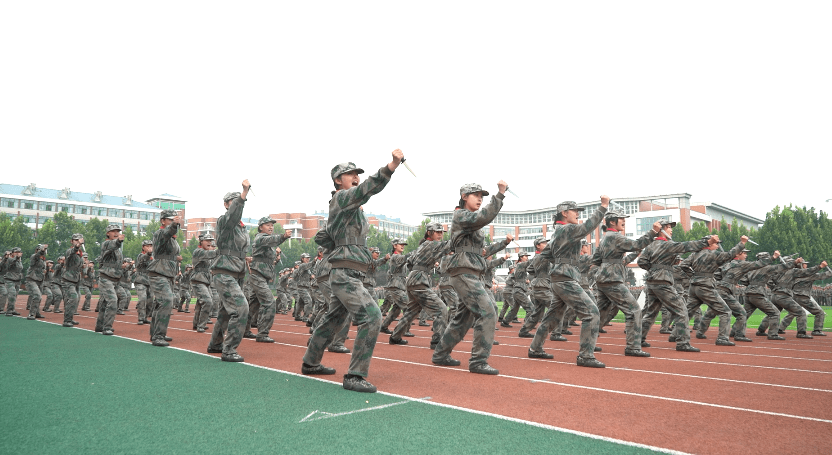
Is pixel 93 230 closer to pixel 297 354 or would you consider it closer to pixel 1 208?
pixel 1 208

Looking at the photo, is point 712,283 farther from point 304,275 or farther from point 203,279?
point 304,275

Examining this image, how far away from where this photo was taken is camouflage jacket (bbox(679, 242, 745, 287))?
12.3 meters

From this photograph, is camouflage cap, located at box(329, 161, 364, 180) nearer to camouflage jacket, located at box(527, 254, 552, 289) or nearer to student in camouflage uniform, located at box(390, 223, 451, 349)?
student in camouflage uniform, located at box(390, 223, 451, 349)

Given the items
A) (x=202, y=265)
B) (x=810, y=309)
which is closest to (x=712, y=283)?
(x=810, y=309)

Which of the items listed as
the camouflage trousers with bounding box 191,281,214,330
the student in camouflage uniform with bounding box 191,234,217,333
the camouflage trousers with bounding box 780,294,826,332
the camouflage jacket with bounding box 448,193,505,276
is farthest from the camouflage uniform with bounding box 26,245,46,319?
the camouflage trousers with bounding box 780,294,826,332

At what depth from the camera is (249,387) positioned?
5715 millimetres

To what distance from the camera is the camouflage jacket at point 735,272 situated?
46.6ft

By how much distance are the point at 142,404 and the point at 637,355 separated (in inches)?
329

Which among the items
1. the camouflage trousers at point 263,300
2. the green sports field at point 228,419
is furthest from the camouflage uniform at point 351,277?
the camouflage trousers at point 263,300

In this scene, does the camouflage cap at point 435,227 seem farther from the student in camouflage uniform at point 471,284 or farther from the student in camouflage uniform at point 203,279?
the student in camouflage uniform at point 203,279

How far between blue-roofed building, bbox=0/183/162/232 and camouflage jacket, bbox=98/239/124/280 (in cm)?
9508

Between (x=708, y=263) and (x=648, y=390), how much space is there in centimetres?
758

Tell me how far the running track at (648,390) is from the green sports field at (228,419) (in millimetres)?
372

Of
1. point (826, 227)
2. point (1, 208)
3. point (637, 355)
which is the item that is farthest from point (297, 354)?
point (1, 208)
